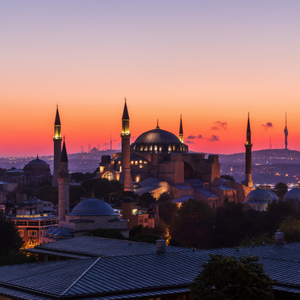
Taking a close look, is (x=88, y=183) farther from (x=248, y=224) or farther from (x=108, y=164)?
(x=248, y=224)

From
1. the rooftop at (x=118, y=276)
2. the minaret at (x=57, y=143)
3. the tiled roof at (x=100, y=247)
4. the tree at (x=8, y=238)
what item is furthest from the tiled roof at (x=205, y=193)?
the rooftop at (x=118, y=276)

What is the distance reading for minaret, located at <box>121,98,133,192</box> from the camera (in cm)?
7838

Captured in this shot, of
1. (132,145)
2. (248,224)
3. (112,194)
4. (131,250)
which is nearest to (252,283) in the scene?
(131,250)

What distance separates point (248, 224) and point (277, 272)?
145 ft

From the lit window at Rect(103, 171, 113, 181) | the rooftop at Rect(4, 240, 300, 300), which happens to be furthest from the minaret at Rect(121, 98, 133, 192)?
the rooftop at Rect(4, 240, 300, 300)

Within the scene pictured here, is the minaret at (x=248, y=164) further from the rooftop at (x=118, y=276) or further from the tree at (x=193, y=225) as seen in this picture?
the rooftop at (x=118, y=276)

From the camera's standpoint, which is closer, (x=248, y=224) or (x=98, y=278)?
(x=98, y=278)

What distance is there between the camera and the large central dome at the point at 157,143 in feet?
301

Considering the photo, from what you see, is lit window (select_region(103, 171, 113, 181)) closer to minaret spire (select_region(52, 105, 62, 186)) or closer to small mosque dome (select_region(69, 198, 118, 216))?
minaret spire (select_region(52, 105, 62, 186))

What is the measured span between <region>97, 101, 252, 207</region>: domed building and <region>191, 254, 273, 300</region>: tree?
61.1 meters

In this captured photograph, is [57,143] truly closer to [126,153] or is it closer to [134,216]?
[126,153]

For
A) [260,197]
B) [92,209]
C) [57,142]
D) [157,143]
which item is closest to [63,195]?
[92,209]

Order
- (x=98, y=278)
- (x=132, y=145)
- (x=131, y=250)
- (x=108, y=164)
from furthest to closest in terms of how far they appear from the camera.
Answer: (x=132, y=145)
(x=108, y=164)
(x=131, y=250)
(x=98, y=278)

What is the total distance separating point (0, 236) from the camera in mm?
44062
